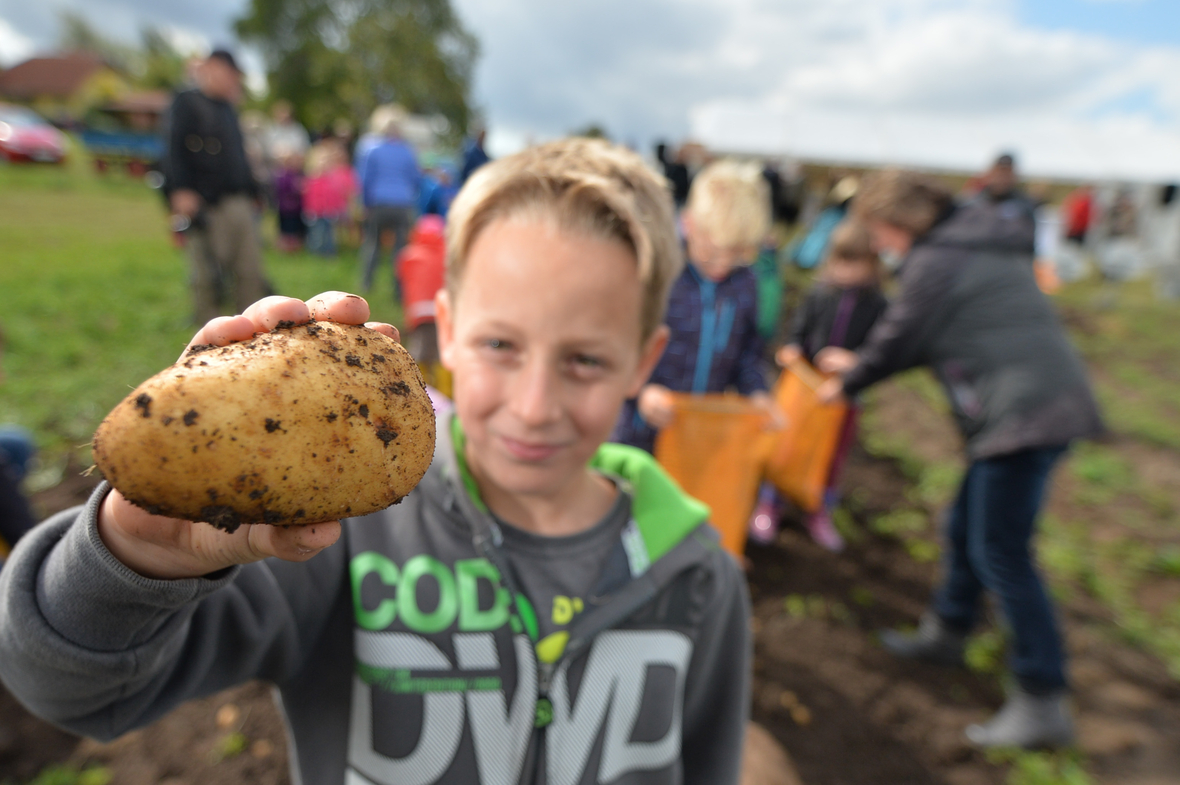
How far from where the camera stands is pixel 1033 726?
2715mm

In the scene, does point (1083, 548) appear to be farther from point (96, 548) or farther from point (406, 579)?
point (96, 548)

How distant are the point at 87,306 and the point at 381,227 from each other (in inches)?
133

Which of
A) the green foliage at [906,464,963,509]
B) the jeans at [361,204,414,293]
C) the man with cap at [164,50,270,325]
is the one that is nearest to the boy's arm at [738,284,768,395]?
the green foliage at [906,464,963,509]

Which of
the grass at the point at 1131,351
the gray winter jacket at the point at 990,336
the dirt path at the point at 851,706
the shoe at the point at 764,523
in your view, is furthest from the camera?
the grass at the point at 1131,351

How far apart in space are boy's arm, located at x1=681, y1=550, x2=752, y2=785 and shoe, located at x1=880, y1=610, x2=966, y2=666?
230cm

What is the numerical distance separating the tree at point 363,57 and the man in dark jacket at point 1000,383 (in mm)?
33328

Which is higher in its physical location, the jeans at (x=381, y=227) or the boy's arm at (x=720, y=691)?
the jeans at (x=381, y=227)


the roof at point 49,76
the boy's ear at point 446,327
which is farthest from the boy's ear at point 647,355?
the roof at point 49,76

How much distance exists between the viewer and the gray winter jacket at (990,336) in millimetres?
2592

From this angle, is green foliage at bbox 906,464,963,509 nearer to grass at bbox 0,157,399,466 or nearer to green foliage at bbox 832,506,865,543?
green foliage at bbox 832,506,865,543

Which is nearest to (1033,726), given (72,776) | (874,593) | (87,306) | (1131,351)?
(874,593)

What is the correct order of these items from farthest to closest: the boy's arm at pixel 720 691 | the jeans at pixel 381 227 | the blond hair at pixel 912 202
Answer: the jeans at pixel 381 227 → the blond hair at pixel 912 202 → the boy's arm at pixel 720 691

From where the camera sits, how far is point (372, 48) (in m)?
31.8

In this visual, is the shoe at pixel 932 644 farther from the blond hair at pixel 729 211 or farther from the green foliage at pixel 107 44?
the green foliage at pixel 107 44
